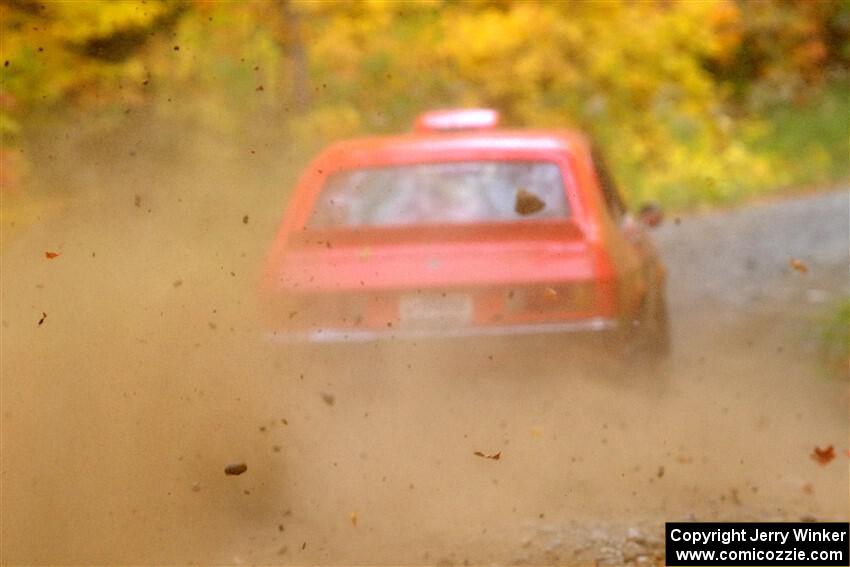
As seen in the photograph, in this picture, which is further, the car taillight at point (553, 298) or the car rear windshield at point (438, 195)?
the car rear windshield at point (438, 195)

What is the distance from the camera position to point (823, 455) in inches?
254

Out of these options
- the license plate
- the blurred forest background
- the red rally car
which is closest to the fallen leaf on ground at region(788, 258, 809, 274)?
the red rally car

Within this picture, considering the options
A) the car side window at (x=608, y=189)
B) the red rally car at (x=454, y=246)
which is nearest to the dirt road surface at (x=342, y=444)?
the red rally car at (x=454, y=246)

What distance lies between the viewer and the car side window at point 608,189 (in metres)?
6.87

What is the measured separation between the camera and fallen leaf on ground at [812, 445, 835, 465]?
252 inches

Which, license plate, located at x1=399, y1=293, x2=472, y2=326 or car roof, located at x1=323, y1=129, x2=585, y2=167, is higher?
car roof, located at x1=323, y1=129, x2=585, y2=167

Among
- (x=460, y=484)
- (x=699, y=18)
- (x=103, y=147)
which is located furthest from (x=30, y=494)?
(x=699, y=18)

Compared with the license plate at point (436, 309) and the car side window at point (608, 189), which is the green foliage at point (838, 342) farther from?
the license plate at point (436, 309)

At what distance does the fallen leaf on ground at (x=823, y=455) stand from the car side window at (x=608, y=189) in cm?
156

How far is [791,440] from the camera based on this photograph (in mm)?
6762

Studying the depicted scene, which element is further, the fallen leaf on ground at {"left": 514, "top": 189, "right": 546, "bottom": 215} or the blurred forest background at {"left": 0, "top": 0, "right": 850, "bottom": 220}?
the blurred forest background at {"left": 0, "top": 0, "right": 850, "bottom": 220}

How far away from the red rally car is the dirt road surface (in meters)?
0.18

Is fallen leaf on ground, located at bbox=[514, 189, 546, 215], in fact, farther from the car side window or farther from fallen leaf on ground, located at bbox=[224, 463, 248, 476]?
fallen leaf on ground, located at bbox=[224, 463, 248, 476]

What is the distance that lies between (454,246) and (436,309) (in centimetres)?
34
